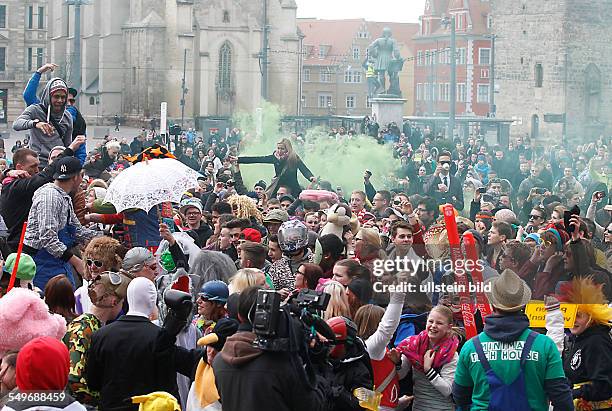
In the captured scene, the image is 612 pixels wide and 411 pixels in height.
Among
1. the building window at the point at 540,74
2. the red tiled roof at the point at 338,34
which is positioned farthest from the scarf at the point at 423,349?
the red tiled roof at the point at 338,34

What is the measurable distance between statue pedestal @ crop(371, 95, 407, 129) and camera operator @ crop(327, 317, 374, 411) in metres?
42.5

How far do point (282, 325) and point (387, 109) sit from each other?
43979 millimetres

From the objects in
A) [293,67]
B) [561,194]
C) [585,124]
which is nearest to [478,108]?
[293,67]

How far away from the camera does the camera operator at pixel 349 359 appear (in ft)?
22.0

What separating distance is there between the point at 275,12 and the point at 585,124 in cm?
2398

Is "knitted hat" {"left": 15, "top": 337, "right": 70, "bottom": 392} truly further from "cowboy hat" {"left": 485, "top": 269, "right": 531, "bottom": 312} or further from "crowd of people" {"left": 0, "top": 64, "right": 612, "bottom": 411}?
"cowboy hat" {"left": 485, "top": 269, "right": 531, "bottom": 312}

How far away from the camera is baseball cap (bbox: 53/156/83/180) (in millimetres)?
9945

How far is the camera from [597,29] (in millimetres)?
79188

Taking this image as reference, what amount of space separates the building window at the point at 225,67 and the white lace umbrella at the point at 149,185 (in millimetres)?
79312

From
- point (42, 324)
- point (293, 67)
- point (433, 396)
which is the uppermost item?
point (293, 67)

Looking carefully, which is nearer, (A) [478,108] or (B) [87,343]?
(B) [87,343]

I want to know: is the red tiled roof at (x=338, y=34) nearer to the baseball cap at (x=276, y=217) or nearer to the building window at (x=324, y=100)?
the building window at (x=324, y=100)

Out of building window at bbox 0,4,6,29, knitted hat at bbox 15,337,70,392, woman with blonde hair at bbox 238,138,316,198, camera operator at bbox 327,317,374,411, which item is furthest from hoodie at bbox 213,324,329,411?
building window at bbox 0,4,6,29

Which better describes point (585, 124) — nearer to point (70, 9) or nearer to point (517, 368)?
point (70, 9)
